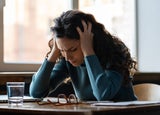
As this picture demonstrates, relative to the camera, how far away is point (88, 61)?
170cm

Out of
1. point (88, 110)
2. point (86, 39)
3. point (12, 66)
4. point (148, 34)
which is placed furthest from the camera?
point (148, 34)

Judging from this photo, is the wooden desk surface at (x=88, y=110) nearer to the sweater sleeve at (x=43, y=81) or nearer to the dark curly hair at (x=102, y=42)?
the dark curly hair at (x=102, y=42)

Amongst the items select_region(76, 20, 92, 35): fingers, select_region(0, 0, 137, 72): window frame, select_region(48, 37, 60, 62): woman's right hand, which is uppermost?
select_region(76, 20, 92, 35): fingers

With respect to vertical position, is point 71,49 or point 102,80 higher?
point 71,49

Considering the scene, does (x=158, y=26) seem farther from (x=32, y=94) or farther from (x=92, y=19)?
(x=32, y=94)

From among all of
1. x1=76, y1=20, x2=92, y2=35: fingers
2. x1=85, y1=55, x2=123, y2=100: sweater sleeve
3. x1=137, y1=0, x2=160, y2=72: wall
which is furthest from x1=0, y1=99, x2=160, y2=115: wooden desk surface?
x1=137, y1=0, x2=160, y2=72: wall

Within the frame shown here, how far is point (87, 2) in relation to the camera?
3.00m

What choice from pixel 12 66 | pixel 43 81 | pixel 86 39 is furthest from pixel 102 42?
pixel 12 66

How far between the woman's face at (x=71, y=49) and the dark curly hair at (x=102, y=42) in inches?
0.9

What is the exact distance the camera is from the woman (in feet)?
5.51

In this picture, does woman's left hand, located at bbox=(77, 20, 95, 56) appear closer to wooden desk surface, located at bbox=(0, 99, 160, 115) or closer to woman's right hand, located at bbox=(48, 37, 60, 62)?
woman's right hand, located at bbox=(48, 37, 60, 62)

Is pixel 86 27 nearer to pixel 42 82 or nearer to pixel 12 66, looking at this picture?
pixel 42 82

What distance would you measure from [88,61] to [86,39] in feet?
0.43

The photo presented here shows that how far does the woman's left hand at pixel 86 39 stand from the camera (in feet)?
5.69
